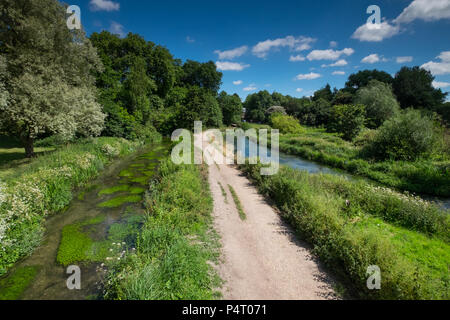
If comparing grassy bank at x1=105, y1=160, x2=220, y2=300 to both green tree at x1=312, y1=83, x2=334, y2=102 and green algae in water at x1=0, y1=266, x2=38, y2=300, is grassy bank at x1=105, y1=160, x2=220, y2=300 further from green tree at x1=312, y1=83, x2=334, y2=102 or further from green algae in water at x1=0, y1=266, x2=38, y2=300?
green tree at x1=312, y1=83, x2=334, y2=102

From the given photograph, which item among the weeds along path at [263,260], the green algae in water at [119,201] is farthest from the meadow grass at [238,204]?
the green algae in water at [119,201]

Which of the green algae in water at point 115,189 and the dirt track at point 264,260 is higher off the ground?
the green algae in water at point 115,189

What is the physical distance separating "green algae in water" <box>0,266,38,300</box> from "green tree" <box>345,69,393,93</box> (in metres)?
92.2

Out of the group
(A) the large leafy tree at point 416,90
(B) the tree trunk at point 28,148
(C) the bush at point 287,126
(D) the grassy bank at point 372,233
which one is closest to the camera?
(D) the grassy bank at point 372,233

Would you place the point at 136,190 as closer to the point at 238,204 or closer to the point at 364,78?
the point at 238,204

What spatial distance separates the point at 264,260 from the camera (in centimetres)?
→ 679

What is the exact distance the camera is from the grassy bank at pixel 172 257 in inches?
193

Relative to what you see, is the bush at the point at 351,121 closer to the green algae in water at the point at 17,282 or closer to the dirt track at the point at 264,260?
the dirt track at the point at 264,260

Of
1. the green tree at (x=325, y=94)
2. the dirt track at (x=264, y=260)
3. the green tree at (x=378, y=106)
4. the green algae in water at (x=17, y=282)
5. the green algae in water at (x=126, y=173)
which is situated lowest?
the green algae in water at (x=17, y=282)

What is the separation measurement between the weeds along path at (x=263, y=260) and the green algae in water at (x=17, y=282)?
5.88 metres

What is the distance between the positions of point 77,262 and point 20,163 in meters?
12.3

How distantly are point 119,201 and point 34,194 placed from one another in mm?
3762

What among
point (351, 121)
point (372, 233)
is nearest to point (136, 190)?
point (372, 233)
